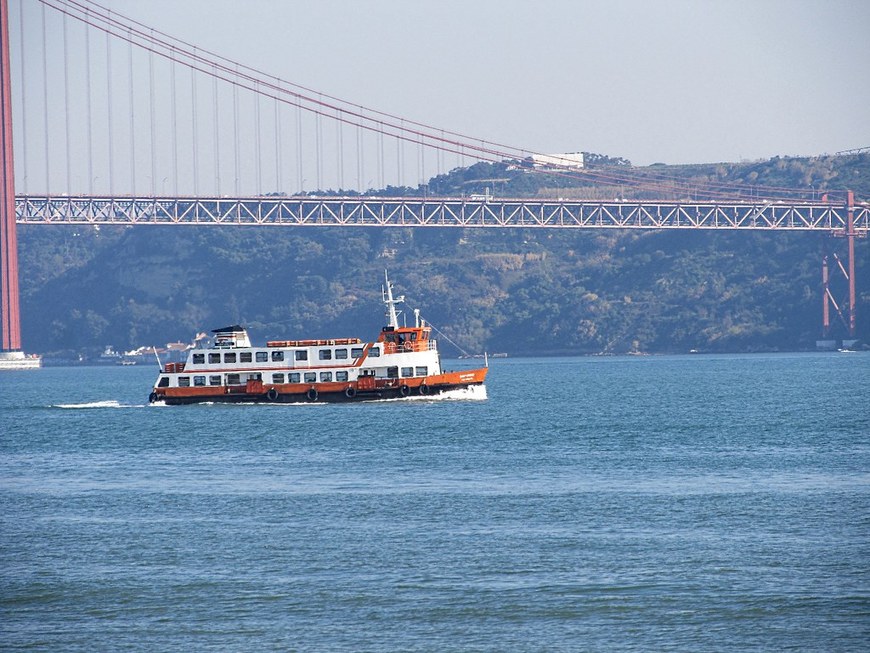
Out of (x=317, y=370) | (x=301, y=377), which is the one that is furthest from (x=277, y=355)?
(x=317, y=370)

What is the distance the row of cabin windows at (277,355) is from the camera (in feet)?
Result: 220

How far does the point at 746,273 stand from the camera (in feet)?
589

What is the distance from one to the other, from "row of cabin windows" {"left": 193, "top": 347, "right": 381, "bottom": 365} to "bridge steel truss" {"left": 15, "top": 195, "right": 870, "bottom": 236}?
170 feet

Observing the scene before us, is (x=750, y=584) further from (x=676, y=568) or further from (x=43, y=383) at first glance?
(x=43, y=383)

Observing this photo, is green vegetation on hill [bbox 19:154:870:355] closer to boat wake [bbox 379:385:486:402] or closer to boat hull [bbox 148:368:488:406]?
boat wake [bbox 379:385:486:402]

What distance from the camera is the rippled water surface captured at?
2214 cm

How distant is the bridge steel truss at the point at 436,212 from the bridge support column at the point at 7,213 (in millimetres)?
1359

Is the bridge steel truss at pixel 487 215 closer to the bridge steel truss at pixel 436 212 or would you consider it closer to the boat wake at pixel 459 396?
the bridge steel truss at pixel 436 212

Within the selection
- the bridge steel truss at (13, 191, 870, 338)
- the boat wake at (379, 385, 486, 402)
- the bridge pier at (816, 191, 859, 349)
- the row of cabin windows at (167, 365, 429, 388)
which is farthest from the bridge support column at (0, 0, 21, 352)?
the bridge pier at (816, 191, 859, 349)

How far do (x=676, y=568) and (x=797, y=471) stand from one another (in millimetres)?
13922

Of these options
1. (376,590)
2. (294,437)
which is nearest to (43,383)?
(294,437)

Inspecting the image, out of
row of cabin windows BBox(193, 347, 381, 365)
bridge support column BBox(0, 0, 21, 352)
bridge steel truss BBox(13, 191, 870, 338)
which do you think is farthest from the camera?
bridge support column BBox(0, 0, 21, 352)

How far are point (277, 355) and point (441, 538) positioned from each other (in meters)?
39.8

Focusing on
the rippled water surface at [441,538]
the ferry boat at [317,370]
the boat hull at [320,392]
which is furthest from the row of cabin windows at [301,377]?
the rippled water surface at [441,538]
